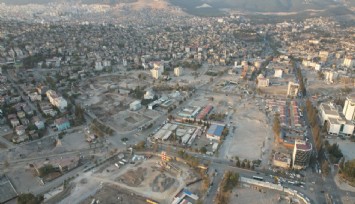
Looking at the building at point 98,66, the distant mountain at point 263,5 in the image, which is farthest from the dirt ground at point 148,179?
the distant mountain at point 263,5

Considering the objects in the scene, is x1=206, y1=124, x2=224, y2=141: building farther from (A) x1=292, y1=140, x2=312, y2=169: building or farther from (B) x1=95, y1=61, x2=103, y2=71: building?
(B) x1=95, y1=61, x2=103, y2=71: building

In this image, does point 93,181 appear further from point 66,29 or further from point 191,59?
point 66,29

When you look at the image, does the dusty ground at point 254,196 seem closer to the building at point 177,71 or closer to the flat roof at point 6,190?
the flat roof at point 6,190

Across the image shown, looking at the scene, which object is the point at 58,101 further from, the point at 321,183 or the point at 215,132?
the point at 321,183

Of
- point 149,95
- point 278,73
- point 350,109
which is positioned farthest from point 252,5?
point 350,109

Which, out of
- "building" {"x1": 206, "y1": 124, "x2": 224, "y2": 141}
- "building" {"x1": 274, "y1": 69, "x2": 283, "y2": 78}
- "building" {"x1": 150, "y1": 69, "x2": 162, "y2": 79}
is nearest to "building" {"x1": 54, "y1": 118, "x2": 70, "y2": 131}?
"building" {"x1": 206, "y1": 124, "x2": 224, "y2": 141}
